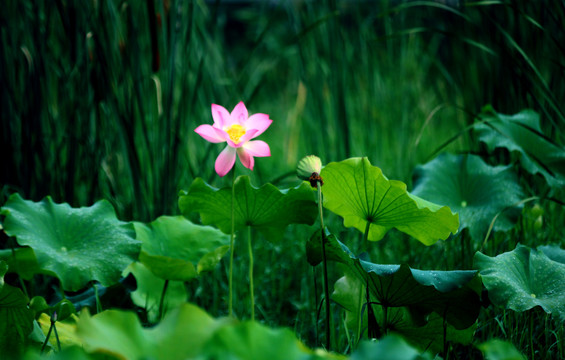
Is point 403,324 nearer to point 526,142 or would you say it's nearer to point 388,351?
point 388,351

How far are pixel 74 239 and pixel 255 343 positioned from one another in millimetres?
631

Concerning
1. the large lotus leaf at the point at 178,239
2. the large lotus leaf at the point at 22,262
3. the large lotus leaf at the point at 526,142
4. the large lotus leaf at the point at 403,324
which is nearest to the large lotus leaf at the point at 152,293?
the large lotus leaf at the point at 178,239

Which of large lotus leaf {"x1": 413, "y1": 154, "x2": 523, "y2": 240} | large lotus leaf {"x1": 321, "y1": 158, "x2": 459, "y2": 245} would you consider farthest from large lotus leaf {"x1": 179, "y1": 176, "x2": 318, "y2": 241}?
large lotus leaf {"x1": 413, "y1": 154, "x2": 523, "y2": 240}

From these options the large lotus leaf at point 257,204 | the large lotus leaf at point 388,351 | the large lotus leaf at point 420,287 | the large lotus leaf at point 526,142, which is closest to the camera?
the large lotus leaf at point 388,351

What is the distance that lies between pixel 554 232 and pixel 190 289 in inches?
35.7

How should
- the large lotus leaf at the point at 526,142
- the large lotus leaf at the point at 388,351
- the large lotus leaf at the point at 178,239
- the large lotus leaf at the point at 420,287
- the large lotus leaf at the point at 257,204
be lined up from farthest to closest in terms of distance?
1. the large lotus leaf at the point at 526,142
2. the large lotus leaf at the point at 178,239
3. the large lotus leaf at the point at 257,204
4. the large lotus leaf at the point at 420,287
5. the large lotus leaf at the point at 388,351

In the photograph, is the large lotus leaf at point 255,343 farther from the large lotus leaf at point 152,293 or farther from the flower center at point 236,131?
the large lotus leaf at point 152,293

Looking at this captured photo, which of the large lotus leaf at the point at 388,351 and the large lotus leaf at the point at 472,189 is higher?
the large lotus leaf at the point at 388,351

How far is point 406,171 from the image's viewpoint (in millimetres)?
1931

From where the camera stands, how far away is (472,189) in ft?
4.14

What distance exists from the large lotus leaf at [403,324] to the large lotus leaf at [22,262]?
551 millimetres

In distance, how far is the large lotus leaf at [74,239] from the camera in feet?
3.16

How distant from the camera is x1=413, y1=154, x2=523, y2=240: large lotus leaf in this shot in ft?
3.87

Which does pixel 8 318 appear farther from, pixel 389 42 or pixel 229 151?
pixel 389 42
